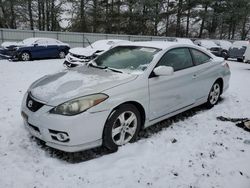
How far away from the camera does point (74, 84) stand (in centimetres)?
355

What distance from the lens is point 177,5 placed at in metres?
31.7

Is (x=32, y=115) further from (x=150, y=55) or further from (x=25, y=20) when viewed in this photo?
(x=25, y=20)

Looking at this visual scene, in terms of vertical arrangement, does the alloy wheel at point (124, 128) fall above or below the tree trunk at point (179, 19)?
below

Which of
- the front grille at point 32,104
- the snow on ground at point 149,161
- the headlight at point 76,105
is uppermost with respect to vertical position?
the headlight at point 76,105

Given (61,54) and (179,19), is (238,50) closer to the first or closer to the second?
(61,54)

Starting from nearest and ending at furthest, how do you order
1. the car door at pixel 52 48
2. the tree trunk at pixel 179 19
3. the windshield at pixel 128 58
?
the windshield at pixel 128 58 → the car door at pixel 52 48 → the tree trunk at pixel 179 19

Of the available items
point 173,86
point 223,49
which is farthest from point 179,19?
point 173,86

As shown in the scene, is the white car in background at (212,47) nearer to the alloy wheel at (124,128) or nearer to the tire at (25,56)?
the tire at (25,56)

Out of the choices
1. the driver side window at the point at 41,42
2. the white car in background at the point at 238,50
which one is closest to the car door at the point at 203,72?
the driver side window at the point at 41,42

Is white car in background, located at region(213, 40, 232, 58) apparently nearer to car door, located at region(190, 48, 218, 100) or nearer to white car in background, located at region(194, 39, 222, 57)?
white car in background, located at region(194, 39, 222, 57)

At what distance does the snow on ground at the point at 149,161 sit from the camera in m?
2.92

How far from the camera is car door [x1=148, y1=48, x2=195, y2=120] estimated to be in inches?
155

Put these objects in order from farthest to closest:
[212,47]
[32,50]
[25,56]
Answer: [212,47]
[32,50]
[25,56]

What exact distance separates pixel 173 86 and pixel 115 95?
1265 mm
